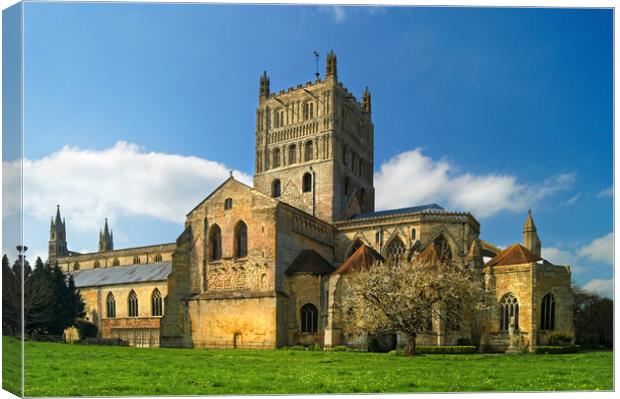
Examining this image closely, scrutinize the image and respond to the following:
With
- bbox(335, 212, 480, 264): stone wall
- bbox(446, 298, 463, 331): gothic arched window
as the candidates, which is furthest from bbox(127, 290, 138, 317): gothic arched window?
bbox(446, 298, 463, 331): gothic arched window

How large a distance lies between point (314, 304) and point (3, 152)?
82.6ft

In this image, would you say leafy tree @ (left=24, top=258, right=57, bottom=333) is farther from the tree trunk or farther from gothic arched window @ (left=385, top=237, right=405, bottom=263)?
gothic arched window @ (left=385, top=237, right=405, bottom=263)

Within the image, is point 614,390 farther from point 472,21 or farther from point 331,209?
point 331,209

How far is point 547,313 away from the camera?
35656 mm

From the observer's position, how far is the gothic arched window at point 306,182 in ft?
178

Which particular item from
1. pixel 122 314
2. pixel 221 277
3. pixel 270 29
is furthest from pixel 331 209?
pixel 270 29

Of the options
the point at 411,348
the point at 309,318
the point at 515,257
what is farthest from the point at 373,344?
the point at 515,257

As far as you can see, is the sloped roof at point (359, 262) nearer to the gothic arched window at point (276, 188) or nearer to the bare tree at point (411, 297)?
the bare tree at point (411, 297)

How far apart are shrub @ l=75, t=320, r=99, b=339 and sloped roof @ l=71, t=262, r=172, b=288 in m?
3.94

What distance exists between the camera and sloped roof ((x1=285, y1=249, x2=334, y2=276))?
135 ft

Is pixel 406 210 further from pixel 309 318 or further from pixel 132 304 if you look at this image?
pixel 132 304

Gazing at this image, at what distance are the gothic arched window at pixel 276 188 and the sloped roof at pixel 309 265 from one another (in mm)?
13237

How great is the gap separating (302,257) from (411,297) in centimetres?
1271

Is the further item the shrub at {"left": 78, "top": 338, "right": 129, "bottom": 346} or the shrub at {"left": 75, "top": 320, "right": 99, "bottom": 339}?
the shrub at {"left": 75, "top": 320, "right": 99, "bottom": 339}
